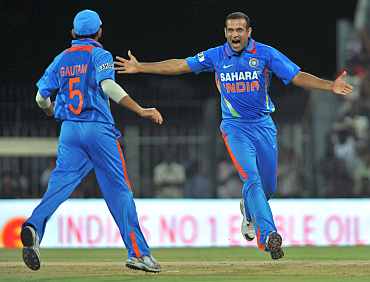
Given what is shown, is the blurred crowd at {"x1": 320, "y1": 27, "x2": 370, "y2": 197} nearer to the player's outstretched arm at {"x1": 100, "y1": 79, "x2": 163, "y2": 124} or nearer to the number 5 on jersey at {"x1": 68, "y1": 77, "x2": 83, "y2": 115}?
the number 5 on jersey at {"x1": 68, "y1": 77, "x2": 83, "y2": 115}

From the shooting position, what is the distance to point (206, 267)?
1055 centimetres

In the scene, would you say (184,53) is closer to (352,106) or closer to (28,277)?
(352,106)

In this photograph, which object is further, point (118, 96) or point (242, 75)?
point (242, 75)

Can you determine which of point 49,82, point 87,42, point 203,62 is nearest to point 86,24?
point 87,42

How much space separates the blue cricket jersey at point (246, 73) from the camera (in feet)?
34.8

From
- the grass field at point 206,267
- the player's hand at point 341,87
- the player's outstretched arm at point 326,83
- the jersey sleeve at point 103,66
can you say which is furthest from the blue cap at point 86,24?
the player's hand at point 341,87

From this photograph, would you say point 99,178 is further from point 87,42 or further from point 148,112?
point 87,42

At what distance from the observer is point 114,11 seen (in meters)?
20.9

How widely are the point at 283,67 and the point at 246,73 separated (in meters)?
0.36

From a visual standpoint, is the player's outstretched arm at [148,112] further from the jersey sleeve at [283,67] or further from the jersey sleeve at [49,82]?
the jersey sleeve at [283,67]

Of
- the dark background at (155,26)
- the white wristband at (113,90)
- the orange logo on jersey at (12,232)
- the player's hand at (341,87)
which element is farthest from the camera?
the dark background at (155,26)

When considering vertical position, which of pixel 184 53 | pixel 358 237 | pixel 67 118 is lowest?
pixel 358 237

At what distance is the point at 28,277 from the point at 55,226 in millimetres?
6511

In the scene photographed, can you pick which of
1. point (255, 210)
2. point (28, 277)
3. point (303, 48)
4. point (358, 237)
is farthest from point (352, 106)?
point (28, 277)
